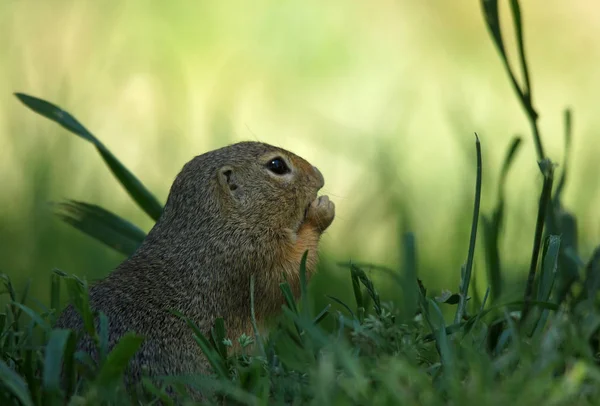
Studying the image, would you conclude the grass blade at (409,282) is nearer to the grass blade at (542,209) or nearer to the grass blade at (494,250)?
the grass blade at (494,250)

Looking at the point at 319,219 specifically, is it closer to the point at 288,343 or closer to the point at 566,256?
the point at 566,256

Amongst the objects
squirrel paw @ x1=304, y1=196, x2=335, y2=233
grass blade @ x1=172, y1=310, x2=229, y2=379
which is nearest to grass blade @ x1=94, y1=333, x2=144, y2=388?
grass blade @ x1=172, y1=310, x2=229, y2=379

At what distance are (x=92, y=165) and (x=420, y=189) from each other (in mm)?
1992

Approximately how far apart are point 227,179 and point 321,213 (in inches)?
16.2

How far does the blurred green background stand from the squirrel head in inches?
13.0

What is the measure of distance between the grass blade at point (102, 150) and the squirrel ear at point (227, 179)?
307 millimetres

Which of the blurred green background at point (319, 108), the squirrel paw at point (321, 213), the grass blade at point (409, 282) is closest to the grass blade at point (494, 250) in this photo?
the grass blade at point (409, 282)

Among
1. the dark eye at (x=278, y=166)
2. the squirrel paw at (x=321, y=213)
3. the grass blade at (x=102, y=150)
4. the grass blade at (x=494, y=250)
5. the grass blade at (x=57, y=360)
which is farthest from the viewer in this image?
the dark eye at (x=278, y=166)

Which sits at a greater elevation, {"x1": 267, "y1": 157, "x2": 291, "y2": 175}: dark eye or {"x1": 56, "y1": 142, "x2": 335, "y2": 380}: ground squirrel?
{"x1": 267, "y1": 157, "x2": 291, "y2": 175}: dark eye

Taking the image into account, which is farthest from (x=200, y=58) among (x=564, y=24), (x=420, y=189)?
(x=564, y=24)

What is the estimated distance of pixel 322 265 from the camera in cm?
450

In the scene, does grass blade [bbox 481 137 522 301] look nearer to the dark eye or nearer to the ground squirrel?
the ground squirrel

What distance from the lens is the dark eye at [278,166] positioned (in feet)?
14.0

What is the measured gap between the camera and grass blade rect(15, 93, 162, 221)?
3869 millimetres
